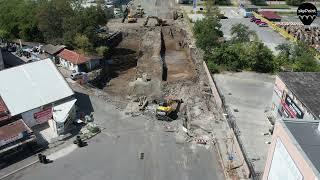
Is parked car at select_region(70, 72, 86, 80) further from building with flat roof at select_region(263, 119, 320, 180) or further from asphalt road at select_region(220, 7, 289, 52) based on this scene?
asphalt road at select_region(220, 7, 289, 52)

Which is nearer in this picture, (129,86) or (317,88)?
(317,88)

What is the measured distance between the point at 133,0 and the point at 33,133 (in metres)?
68.0

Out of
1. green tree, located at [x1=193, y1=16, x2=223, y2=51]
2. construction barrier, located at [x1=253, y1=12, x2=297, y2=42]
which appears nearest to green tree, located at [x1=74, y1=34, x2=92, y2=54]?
green tree, located at [x1=193, y1=16, x2=223, y2=51]

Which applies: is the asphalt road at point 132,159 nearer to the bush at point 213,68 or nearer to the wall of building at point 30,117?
the wall of building at point 30,117

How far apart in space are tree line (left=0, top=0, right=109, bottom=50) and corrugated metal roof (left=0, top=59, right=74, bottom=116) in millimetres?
13080

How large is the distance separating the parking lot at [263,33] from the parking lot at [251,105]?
15.0 m

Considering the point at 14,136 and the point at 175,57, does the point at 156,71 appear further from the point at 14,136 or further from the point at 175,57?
the point at 14,136

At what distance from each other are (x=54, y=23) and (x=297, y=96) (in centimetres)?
3592

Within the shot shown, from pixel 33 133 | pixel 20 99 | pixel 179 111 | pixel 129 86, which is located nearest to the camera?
pixel 33 133

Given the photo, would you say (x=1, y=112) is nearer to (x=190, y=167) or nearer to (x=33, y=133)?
(x=33, y=133)

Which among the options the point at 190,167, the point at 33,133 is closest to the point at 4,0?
the point at 33,133

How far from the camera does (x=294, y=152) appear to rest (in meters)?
20.5

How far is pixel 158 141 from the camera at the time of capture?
34625 mm

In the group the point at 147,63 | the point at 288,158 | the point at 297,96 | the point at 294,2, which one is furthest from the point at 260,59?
the point at 294,2
